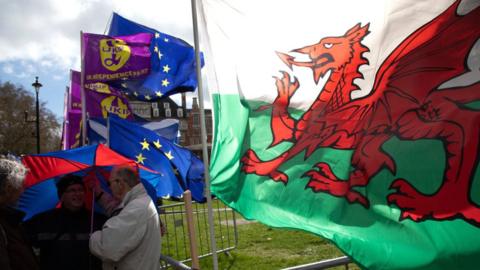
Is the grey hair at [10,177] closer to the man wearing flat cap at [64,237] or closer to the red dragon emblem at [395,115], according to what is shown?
the man wearing flat cap at [64,237]

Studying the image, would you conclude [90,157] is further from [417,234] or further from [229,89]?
[417,234]

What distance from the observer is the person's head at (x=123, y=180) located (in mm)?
3150

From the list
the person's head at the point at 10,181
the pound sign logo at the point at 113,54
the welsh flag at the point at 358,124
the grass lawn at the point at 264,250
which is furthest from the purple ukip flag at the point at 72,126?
the person's head at the point at 10,181

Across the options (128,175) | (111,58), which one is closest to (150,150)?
(111,58)

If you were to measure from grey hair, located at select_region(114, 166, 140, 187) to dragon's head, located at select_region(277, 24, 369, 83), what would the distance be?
1514mm

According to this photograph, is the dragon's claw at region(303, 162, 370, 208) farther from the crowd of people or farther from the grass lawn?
the grass lawn

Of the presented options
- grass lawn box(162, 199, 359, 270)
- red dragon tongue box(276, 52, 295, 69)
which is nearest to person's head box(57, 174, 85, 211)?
red dragon tongue box(276, 52, 295, 69)

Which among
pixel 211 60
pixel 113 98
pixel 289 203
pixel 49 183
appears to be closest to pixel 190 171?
pixel 113 98

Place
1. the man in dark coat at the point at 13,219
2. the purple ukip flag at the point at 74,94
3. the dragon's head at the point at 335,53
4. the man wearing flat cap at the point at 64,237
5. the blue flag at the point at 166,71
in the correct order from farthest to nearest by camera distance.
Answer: the purple ukip flag at the point at 74,94
the blue flag at the point at 166,71
the man wearing flat cap at the point at 64,237
the dragon's head at the point at 335,53
the man in dark coat at the point at 13,219

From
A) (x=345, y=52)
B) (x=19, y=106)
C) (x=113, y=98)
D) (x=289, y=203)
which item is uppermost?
(x=19, y=106)

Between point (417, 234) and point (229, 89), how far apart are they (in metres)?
1.99

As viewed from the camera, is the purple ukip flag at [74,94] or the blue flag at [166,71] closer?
the blue flag at [166,71]

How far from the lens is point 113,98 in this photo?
8000 millimetres

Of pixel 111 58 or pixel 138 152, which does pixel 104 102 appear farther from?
pixel 138 152
